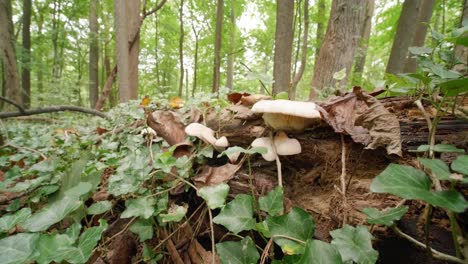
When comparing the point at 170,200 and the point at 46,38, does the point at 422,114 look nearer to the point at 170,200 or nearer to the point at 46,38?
the point at 170,200

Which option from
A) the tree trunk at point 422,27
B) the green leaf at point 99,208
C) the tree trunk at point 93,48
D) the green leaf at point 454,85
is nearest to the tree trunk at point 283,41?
the tree trunk at point 422,27

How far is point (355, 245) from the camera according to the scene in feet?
2.56

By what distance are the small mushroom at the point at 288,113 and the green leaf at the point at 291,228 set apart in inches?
15.6

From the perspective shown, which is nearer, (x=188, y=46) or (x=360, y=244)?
(x=360, y=244)

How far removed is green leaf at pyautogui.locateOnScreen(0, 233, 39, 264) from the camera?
85 cm

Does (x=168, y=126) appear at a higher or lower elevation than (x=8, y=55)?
lower

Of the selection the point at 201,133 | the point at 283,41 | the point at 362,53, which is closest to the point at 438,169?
the point at 201,133

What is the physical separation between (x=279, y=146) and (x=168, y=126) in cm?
77

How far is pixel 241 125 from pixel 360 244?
0.83 metres

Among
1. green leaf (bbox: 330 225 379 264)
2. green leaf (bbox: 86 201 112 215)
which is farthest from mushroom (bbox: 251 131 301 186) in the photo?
green leaf (bbox: 86 201 112 215)

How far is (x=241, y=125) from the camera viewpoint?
55.6 inches

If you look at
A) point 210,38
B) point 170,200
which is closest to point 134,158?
point 170,200

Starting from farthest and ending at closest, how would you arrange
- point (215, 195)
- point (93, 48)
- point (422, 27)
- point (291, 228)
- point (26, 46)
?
point (93, 48) < point (26, 46) < point (422, 27) < point (215, 195) < point (291, 228)

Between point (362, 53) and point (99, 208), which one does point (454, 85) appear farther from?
point (362, 53)
